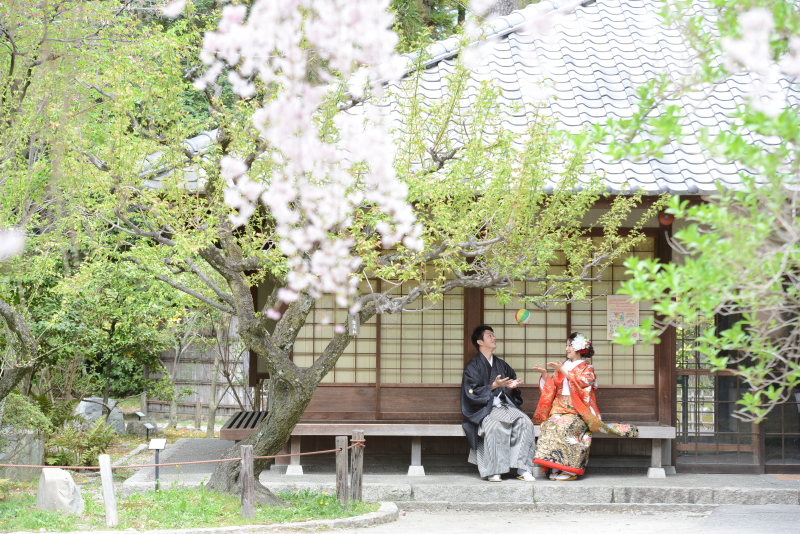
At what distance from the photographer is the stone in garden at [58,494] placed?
688 centimetres

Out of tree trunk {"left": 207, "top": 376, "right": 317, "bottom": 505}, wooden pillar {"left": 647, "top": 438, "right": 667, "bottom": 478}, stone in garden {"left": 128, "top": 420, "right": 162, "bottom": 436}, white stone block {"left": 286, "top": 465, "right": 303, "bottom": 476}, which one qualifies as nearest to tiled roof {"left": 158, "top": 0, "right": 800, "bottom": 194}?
tree trunk {"left": 207, "top": 376, "right": 317, "bottom": 505}

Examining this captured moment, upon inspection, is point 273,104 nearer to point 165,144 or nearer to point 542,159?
point 165,144

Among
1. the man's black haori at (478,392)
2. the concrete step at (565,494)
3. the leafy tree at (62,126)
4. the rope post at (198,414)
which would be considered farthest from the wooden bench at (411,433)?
the rope post at (198,414)

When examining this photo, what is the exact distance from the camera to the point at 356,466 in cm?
747

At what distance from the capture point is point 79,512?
22.6 feet

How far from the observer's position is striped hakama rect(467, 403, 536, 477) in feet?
27.6

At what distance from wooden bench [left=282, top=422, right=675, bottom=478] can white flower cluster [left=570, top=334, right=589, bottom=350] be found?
3.18ft

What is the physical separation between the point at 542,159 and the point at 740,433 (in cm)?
471

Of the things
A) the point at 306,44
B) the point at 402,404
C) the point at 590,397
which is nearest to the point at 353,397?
the point at 402,404

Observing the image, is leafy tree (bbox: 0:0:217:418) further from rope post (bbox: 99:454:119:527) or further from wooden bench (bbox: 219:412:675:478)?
wooden bench (bbox: 219:412:675:478)

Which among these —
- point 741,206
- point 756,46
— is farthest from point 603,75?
point 756,46

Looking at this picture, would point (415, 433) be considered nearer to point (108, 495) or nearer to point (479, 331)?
point (479, 331)

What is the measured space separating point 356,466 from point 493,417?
1.76 metres

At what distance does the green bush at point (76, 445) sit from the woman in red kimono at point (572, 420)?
18.7 ft
